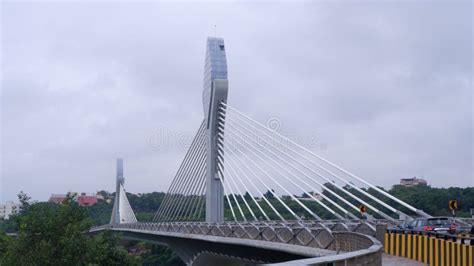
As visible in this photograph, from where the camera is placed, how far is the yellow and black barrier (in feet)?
45.7

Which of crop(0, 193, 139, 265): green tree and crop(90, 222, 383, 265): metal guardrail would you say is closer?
crop(90, 222, 383, 265): metal guardrail

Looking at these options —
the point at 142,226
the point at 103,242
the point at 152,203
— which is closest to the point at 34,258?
the point at 103,242

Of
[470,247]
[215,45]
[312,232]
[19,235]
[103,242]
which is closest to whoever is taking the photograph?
[470,247]

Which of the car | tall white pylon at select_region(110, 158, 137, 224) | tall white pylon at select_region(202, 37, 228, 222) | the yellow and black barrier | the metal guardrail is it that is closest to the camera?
the metal guardrail

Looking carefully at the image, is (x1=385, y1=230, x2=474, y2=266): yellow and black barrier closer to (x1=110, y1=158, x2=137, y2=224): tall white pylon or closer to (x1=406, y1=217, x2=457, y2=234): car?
(x1=406, y1=217, x2=457, y2=234): car

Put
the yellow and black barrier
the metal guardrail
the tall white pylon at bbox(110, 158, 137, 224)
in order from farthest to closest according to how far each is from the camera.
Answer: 1. the tall white pylon at bbox(110, 158, 137, 224)
2. the yellow and black barrier
3. the metal guardrail

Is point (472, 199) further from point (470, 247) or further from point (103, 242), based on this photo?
point (470, 247)

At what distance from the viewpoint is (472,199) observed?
172 feet

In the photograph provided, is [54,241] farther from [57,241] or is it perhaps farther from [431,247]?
[431,247]

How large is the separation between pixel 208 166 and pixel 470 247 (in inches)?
Result: 964

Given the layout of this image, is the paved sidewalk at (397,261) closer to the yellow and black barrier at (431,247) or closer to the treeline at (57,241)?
the yellow and black barrier at (431,247)

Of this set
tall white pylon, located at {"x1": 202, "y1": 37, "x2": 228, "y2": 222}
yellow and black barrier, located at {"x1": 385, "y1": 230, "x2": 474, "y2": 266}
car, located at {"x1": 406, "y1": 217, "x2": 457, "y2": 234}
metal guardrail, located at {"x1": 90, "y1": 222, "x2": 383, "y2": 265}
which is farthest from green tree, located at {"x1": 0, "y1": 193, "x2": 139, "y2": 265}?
car, located at {"x1": 406, "y1": 217, "x2": 457, "y2": 234}

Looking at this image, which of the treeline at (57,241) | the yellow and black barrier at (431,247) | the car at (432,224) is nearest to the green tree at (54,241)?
the treeline at (57,241)

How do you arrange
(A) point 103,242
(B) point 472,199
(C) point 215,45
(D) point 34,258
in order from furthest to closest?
(B) point 472,199, (C) point 215,45, (A) point 103,242, (D) point 34,258
